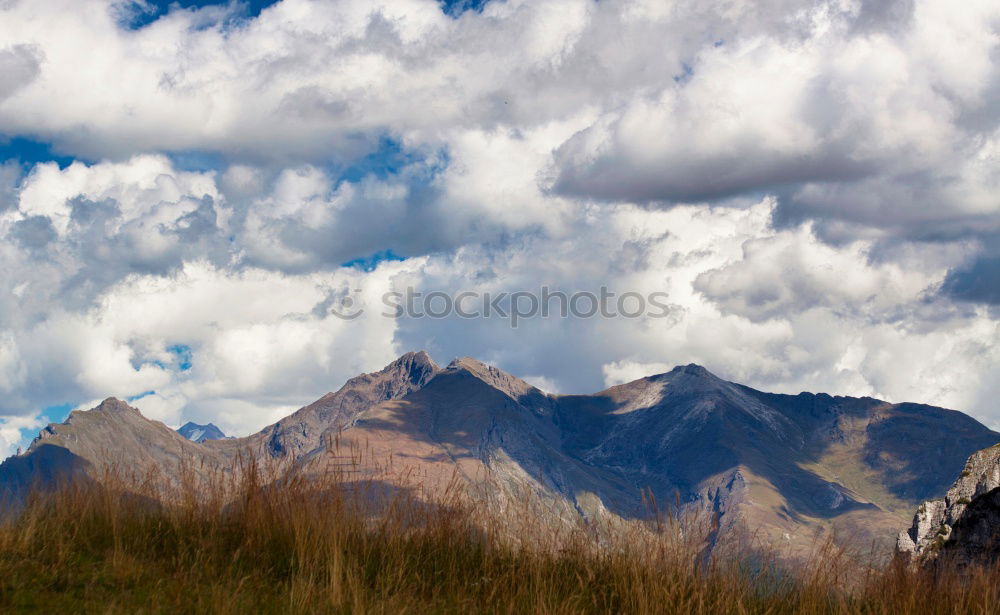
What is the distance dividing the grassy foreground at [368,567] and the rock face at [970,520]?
5121 millimetres

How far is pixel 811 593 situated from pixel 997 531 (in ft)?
26.1

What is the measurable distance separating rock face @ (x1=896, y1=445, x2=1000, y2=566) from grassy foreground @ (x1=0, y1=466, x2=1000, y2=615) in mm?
5121

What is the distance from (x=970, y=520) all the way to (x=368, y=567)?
1215 centimetres

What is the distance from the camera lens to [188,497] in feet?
36.7

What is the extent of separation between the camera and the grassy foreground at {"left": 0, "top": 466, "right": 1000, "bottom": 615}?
883 cm

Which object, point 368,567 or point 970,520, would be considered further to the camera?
point 970,520

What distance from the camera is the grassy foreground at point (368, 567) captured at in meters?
8.83

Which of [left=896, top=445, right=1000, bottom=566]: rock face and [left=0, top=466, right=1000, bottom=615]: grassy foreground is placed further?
[left=896, top=445, right=1000, bottom=566]: rock face

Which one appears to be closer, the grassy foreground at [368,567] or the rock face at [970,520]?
the grassy foreground at [368,567]

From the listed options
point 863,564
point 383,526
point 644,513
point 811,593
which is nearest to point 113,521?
point 383,526

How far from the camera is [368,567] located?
10062mm

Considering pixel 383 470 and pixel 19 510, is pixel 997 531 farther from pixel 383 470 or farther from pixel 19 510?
pixel 19 510

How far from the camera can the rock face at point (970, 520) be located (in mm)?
15445

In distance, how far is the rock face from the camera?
15.4 m
